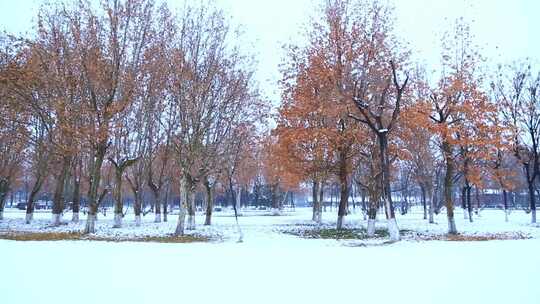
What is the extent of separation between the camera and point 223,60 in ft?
87.8

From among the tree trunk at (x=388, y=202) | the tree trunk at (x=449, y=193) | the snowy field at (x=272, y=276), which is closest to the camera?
the snowy field at (x=272, y=276)

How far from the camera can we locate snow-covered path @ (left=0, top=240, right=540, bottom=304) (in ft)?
26.1

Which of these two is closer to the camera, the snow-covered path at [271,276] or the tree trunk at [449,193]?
the snow-covered path at [271,276]

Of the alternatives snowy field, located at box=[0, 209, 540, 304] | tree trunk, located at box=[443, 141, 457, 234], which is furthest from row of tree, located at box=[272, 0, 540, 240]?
snowy field, located at box=[0, 209, 540, 304]

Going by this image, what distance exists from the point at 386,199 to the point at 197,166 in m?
17.1

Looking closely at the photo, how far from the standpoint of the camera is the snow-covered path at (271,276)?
7.96 metres

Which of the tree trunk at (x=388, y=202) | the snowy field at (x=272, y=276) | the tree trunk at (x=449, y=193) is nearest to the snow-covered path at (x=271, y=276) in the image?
the snowy field at (x=272, y=276)

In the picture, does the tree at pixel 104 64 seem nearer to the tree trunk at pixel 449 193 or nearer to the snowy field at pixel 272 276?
the snowy field at pixel 272 276

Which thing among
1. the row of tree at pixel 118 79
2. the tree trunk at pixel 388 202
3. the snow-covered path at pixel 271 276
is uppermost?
the row of tree at pixel 118 79

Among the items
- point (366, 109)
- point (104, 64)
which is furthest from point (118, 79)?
point (366, 109)

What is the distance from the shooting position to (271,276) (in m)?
9.96

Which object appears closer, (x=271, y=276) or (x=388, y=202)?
(x=271, y=276)

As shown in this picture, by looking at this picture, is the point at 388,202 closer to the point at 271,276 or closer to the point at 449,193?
the point at 449,193

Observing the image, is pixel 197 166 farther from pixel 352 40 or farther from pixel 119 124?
pixel 352 40
